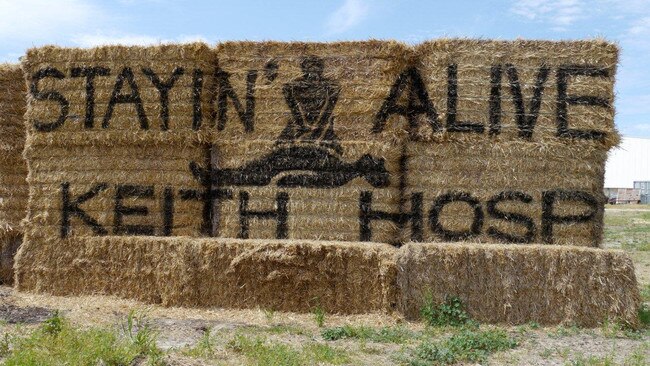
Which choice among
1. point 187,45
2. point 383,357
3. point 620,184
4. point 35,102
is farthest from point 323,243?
point 620,184

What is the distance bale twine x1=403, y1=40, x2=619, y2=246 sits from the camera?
765 centimetres

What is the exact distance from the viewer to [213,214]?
8.36 m

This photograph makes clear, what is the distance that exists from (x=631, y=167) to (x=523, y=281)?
54.5m

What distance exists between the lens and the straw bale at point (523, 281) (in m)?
7.16

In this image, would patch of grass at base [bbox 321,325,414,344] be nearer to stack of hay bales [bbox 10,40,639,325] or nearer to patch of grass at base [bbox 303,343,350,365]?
patch of grass at base [bbox 303,343,350,365]

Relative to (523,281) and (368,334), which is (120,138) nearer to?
(368,334)

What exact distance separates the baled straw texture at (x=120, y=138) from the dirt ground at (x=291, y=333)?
99 cm

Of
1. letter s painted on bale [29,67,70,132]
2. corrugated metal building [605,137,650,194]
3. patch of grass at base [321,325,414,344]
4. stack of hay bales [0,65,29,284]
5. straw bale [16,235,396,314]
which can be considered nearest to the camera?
patch of grass at base [321,325,414,344]

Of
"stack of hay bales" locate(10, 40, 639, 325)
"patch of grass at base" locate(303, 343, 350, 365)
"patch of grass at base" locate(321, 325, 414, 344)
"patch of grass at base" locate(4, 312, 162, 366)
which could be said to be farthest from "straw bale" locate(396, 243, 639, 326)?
"patch of grass at base" locate(4, 312, 162, 366)

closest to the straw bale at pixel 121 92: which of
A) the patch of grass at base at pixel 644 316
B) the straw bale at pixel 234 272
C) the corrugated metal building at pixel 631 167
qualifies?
the straw bale at pixel 234 272

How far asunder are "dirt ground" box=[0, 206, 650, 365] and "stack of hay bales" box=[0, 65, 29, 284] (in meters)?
0.83

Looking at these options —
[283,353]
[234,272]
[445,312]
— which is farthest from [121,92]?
[445,312]

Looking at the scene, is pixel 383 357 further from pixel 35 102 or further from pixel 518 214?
pixel 35 102

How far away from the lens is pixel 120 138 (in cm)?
827
